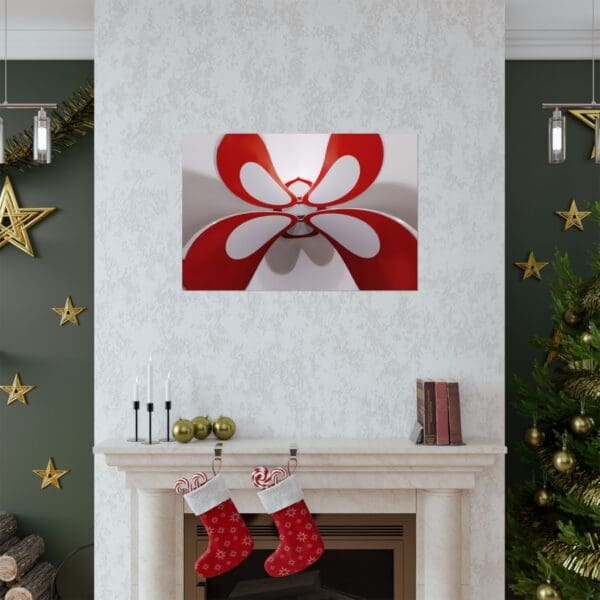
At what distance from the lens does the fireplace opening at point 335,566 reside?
107 inches

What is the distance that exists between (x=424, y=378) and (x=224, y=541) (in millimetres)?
929

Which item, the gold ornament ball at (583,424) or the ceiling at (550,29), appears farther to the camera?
the ceiling at (550,29)

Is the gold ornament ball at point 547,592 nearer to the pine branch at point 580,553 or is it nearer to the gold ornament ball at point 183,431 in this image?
the pine branch at point 580,553

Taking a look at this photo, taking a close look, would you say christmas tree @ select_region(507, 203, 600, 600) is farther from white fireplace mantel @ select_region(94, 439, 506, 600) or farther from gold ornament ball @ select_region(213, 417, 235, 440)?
gold ornament ball @ select_region(213, 417, 235, 440)

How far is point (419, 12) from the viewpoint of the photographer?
279cm

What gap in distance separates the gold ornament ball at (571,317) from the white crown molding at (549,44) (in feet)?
3.91

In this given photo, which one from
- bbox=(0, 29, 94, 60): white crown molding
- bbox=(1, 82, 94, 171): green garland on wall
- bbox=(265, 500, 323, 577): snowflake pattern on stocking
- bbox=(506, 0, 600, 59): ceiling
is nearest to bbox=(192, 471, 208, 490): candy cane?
bbox=(265, 500, 323, 577): snowflake pattern on stocking

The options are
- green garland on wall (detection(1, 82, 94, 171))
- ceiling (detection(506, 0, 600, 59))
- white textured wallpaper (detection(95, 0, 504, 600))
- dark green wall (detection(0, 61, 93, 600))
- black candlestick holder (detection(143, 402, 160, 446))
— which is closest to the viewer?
black candlestick holder (detection(143, 402, 160, 446))

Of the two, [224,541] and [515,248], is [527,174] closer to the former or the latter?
[515,248]

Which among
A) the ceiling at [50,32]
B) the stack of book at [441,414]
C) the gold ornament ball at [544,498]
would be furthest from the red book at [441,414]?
the ceiling at [50,32]

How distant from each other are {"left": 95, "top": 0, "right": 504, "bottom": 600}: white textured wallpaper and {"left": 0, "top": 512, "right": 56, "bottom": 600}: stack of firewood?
703 millimetres

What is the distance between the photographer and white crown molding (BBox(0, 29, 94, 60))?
3227mm

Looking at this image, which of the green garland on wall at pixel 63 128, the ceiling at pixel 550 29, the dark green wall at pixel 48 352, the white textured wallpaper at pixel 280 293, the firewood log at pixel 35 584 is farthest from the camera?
the dark green wall at pixel 48 352

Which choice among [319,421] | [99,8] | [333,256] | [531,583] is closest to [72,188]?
[99,8]
